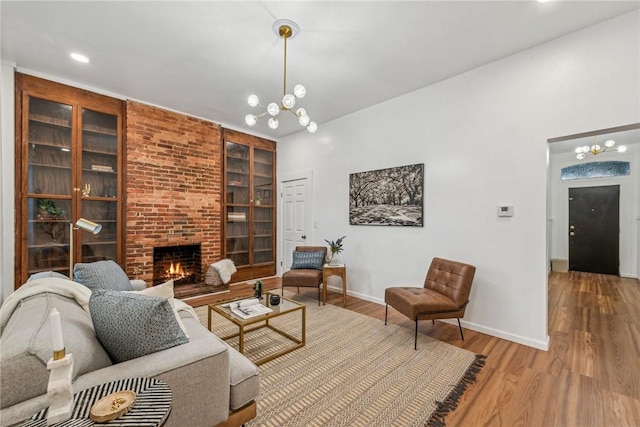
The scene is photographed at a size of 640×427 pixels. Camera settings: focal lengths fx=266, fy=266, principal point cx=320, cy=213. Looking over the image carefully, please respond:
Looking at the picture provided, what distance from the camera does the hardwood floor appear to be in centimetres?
173

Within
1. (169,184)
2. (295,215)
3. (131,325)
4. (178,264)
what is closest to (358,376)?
(131,325)

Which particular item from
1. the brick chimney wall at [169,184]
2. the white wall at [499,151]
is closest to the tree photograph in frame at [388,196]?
the white wall at [499,151]

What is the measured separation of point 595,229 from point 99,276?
27.8ft

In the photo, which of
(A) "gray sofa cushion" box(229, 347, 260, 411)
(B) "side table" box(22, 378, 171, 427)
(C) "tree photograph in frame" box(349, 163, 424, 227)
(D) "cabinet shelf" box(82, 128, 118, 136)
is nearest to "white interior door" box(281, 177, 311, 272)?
(C) "tree photograph in frame" box(349, 163, 424, 227)

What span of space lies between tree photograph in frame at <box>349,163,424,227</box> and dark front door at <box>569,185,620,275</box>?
503cm

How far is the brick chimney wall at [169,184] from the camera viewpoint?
388 centimetres

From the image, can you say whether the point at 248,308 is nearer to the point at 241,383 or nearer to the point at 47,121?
the point at 241,383

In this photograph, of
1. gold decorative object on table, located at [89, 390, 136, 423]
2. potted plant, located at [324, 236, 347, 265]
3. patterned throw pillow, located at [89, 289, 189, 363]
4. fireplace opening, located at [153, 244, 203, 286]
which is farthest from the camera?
fireplace opening, located at [153, 244, 203, 286]

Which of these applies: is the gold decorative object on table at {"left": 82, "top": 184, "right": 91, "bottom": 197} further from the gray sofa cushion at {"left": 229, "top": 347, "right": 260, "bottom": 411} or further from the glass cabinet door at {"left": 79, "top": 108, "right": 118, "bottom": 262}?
the gray sofa cushion at {"left": 229, "top": 347, "right": 260, "bottom": 411}

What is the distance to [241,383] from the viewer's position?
56.8 inches

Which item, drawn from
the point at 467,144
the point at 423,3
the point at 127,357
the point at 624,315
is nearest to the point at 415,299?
the point at 467,144

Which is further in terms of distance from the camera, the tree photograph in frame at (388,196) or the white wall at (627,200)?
the white wall at (627,200)

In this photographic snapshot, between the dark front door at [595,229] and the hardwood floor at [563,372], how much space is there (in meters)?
2.35

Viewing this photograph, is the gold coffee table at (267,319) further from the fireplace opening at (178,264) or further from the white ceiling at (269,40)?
the white ceiling at (269,40)
